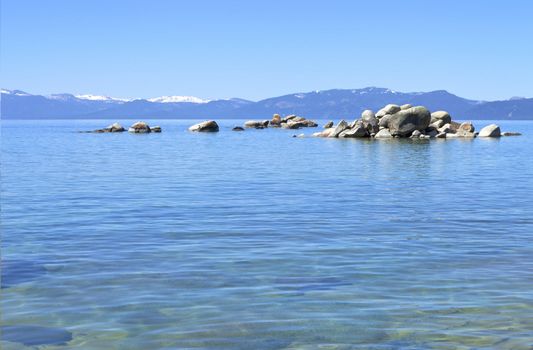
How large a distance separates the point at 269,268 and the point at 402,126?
66.5m

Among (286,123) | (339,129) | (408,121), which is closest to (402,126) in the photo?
(408,121)

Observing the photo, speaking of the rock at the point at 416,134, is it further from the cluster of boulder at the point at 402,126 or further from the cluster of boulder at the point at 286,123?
the cluster of boulder at the point at 286,123

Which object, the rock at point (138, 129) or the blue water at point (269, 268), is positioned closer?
the blue water at point (269, 268)

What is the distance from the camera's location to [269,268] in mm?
12820

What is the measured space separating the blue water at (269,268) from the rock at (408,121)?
1926 inches

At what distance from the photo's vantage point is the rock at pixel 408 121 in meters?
76.3

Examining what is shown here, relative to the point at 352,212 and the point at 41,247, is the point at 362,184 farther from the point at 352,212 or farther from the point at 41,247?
the point at 41,247

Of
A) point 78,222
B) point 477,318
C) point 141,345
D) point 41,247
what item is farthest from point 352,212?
point 141,345

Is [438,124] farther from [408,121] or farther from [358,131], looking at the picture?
[358,131]

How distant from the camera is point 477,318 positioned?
952 centimetres

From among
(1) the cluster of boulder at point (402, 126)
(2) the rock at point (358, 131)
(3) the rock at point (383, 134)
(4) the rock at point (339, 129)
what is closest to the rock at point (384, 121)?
(1) the cluster of boulder at point (402, 126)

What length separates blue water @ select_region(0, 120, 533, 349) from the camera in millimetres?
8992

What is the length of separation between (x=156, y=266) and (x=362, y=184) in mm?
18554

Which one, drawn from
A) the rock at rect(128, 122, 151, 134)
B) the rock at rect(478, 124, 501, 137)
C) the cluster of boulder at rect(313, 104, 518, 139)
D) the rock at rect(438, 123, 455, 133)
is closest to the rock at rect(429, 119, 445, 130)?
the cluster of boulder at rect(313, 104, 518, 139)
